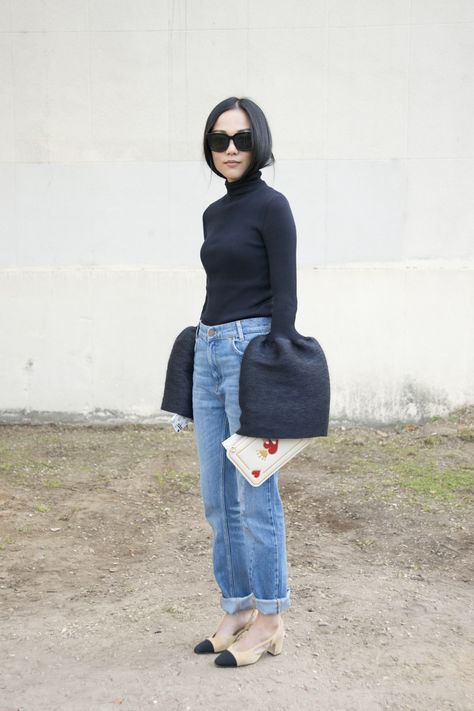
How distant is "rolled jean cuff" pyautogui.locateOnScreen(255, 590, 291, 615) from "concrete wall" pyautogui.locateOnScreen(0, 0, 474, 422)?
12.3ft

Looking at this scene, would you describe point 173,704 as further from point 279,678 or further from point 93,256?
point 93,256

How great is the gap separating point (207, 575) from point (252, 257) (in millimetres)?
1896

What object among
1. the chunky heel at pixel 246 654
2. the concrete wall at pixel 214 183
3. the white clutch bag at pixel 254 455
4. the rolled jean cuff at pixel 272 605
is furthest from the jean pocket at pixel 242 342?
the concrete wall at pixel 214 183

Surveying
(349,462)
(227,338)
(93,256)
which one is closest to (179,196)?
(93,256)

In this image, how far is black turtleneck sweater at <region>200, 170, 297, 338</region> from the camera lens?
2.86m

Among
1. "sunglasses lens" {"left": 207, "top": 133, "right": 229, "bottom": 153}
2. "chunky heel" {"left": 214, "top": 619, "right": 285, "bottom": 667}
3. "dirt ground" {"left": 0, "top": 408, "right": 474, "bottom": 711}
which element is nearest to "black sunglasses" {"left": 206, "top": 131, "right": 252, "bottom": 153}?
"sunglasses lens" {"left": 207, "top": 133, "right": 229, "bottom": 153}

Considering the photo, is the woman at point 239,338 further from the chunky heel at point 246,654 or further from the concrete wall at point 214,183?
the concrete wall at point 214,183

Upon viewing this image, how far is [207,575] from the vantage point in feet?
13.7

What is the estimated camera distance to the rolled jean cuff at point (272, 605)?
3.07 metres

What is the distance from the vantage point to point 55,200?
6801 millimetres

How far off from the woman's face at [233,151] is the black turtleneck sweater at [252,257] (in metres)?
0.04

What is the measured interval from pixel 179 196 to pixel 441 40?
228 centimetres

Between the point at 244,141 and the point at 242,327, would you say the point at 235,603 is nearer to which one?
the point at 242,327

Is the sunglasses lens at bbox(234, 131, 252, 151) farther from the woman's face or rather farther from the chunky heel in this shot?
the chunky heel
